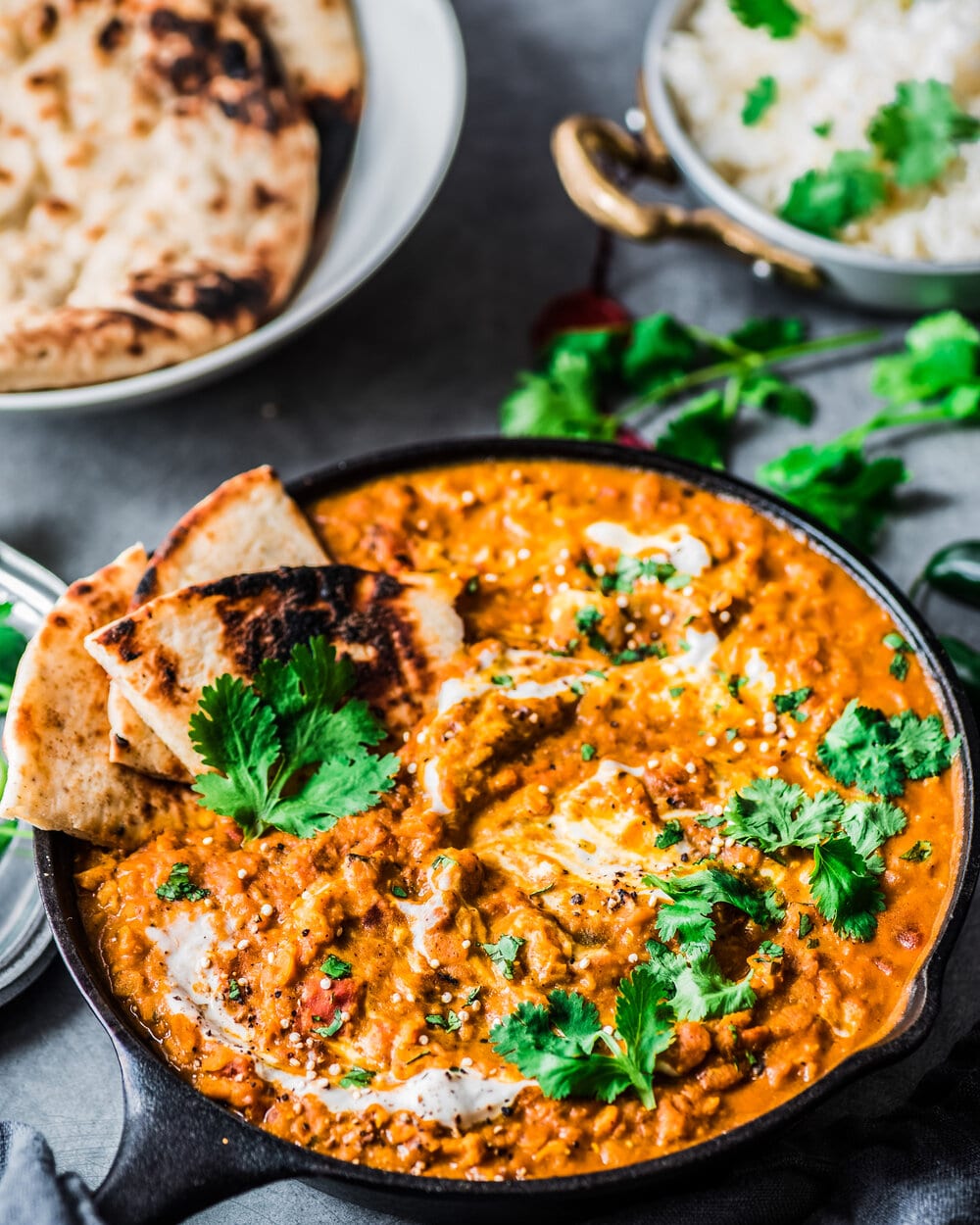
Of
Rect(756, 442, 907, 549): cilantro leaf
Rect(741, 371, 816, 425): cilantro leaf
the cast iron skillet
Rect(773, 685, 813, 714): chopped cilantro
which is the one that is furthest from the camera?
Rect(741, 371, 816, 425): cilantro leaf

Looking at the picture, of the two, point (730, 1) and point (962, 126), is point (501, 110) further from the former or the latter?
point (962, 126)

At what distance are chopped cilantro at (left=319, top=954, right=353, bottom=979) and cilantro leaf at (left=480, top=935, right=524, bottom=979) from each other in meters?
0.30

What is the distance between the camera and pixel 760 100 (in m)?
4.51

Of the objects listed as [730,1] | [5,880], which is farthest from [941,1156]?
[730,1]

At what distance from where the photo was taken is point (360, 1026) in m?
2.81

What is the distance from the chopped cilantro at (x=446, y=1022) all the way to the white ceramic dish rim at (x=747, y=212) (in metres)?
2.66

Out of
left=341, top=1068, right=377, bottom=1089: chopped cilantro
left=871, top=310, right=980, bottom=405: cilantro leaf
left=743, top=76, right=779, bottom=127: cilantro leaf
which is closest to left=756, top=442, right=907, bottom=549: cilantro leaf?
left=871, top=310, right=980, bottom=405: cilantro leaf

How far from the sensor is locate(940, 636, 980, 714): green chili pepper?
12.4ft

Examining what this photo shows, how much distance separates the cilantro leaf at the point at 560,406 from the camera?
4.28 metres

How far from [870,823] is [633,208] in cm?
212

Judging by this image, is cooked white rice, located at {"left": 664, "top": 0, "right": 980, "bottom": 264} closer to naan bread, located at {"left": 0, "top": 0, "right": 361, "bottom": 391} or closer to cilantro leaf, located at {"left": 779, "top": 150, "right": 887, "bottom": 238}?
cilantro leaf, located at {"left": 779, "top": 150, "right": 887, "bottom": 238}

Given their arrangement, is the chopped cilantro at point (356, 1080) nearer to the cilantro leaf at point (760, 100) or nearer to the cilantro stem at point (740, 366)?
the cilantro stem at point (740, 366)

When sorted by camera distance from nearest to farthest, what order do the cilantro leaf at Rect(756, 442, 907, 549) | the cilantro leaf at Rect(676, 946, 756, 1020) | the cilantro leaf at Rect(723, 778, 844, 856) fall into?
1. the cilantro leaf at Rect(676, 946, 756, 1020)
2. the cilantro leaf at Rect(723, 778, 844, 856)
3. the cilantro leaf at Rect(756, 442, 907, 549)

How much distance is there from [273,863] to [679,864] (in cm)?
92
